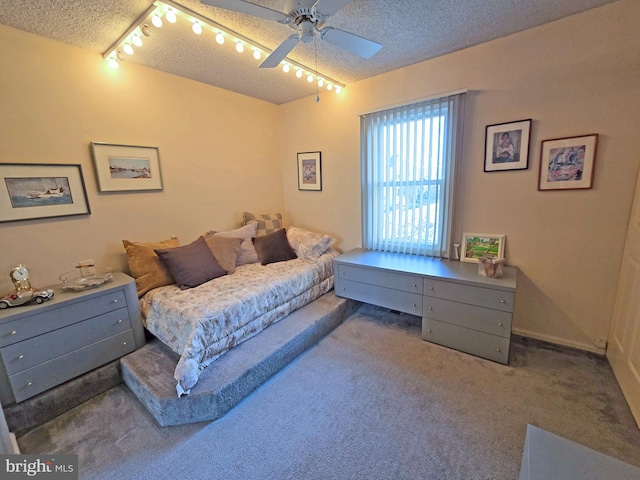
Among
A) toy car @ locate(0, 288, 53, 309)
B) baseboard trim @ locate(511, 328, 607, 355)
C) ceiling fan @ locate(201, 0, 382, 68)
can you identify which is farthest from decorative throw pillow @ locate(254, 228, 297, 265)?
baseboard trim @ locate(511, 328, 607, 355)

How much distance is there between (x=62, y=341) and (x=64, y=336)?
32mm

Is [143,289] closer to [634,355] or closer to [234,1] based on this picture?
[234,1]

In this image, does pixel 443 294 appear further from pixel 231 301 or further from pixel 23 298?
pixel 23 298

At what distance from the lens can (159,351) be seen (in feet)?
6.79

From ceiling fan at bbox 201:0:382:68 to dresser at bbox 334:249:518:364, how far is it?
182cm

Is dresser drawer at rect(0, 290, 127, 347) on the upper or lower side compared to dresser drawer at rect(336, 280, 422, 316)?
upper

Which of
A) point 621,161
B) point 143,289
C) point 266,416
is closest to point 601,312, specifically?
point 621,161

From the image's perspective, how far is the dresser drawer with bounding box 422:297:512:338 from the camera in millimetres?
2006

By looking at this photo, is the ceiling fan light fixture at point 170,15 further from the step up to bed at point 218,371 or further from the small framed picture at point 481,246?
the small framed picture at point 481,246

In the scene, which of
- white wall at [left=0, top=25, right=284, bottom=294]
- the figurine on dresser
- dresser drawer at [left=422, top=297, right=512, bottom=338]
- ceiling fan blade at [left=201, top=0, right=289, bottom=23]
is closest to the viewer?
ceiling fan blade at [left=201, top=0, right=289, bottom=23]

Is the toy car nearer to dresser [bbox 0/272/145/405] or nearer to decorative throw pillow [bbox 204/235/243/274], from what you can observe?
dresser [bbox 0/272/145/405]

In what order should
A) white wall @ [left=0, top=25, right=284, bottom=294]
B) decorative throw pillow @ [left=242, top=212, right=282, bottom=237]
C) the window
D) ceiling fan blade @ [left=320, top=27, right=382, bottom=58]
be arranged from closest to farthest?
ceiling fan blade @ [left=320, top=27, right=382, bottom=58] < white wall @ [left=0, top=25, right=284, bottom=294] < the window < decorative throw pillow @ [left=242, top=212, right=282, bottom=237]

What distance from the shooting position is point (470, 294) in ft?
6.92

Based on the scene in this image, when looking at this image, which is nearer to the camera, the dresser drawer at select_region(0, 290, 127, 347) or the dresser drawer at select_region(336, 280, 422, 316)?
the dresser drawer at select_region(0, 290, 127, 347)
